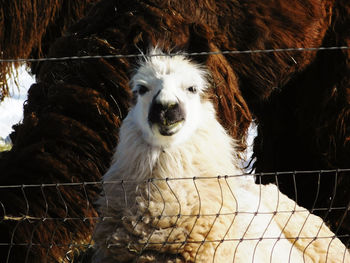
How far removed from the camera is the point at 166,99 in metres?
2.92

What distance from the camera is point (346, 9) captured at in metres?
4.94

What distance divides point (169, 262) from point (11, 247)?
959 mm

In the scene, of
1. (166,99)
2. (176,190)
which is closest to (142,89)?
(166,99)

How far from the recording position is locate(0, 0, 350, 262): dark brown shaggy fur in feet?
12.1

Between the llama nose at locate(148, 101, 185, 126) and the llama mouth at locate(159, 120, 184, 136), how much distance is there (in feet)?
0.04

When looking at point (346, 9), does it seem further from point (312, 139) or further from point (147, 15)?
point (147, 15)

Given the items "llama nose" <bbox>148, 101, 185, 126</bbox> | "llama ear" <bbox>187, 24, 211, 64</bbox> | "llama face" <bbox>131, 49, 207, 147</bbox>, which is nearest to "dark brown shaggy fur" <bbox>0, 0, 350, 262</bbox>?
"llama ear" <bbox>187, 24, 211, 64</bbox>

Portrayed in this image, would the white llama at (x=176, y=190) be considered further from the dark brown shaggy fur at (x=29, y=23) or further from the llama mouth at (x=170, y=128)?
the dark brown shaggy fur at (x=29, y=23)

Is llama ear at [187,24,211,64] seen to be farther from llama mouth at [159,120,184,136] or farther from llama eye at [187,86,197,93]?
llama mouth at [159,120,184,136]

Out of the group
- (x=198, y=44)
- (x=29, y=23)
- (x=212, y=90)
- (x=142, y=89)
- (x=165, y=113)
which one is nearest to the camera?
(x=165, y=113)

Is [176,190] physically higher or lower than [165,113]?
lower

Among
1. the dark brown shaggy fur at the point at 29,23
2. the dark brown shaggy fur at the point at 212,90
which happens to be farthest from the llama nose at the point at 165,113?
the dark brown shaggy fur at the point at 29,23

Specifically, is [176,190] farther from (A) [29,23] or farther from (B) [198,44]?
(A) [29,23]

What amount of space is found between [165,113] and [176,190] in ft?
1.06
